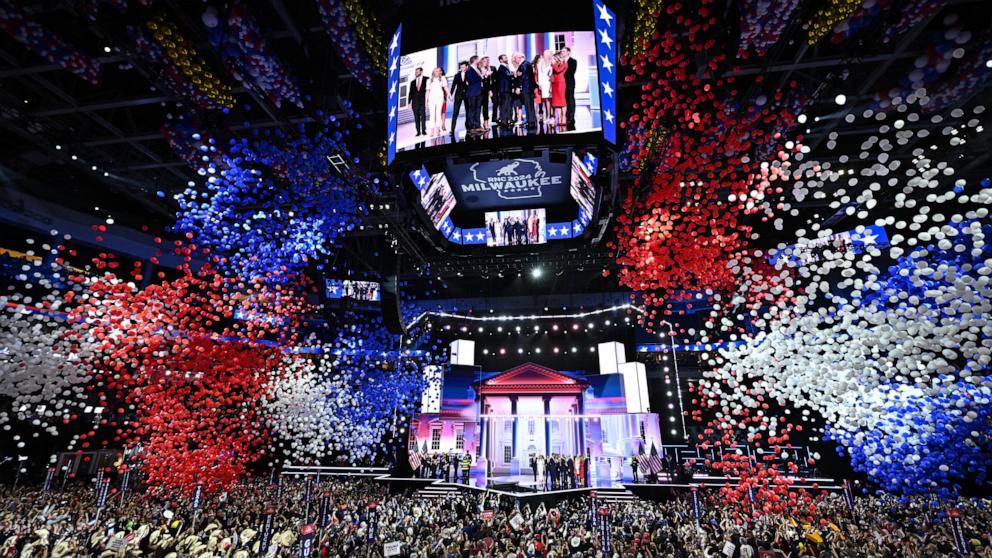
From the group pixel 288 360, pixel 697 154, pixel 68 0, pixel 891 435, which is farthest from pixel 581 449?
pixel 68 0

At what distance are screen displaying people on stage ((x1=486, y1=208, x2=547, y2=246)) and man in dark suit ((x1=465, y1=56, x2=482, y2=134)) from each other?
3.64m

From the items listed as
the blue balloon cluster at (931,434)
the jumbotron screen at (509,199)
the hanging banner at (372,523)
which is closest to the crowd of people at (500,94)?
the jumbotron screen at (509,199)

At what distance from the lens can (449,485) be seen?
17.4m

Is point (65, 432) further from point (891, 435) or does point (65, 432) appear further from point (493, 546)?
point (891, 435)

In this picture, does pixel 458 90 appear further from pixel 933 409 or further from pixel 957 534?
pixel 957 534

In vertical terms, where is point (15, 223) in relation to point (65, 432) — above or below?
above

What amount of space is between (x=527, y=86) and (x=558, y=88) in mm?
362

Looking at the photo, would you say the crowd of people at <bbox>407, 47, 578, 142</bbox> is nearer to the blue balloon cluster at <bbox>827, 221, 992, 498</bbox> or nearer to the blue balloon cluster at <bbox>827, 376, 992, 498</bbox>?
the blue balloon cluster at <bbox>827, 221, 992, 498</bbox>

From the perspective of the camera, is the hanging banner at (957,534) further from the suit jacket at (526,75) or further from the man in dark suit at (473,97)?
the man in dark suit at (473,97)

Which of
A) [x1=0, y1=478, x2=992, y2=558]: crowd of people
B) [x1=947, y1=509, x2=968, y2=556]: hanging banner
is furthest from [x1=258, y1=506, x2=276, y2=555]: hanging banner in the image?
[x1=947, y1=509, x2=968, y2=556]: hanging banner

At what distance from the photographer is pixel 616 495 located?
1605 cm

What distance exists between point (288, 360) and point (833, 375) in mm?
15497

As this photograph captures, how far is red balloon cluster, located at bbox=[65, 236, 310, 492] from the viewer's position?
9.59 metres

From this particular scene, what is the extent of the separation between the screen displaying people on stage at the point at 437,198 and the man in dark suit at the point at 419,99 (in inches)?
74.6
